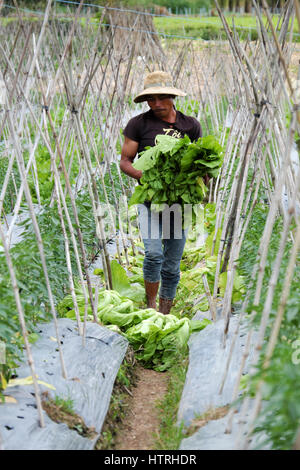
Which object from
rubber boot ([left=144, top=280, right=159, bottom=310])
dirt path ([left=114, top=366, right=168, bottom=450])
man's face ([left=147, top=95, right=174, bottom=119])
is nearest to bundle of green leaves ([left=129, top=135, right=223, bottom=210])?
man's face ([left=147, top=95, right=174, bottom=119])

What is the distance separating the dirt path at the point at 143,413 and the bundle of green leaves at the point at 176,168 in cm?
116

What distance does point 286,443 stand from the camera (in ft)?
5.65

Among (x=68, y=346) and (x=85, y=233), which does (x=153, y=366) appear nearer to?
(x=68, y=346)

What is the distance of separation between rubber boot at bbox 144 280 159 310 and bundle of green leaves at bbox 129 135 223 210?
0.72m

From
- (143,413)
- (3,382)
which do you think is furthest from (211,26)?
(3,382)

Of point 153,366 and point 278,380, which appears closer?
point 278,380

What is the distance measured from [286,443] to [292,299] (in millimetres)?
575

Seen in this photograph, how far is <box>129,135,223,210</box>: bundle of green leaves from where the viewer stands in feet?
10.7

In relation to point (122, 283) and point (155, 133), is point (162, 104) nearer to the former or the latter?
point (155, 133)

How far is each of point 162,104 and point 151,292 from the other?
1389 mm

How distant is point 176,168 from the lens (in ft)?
11.4
